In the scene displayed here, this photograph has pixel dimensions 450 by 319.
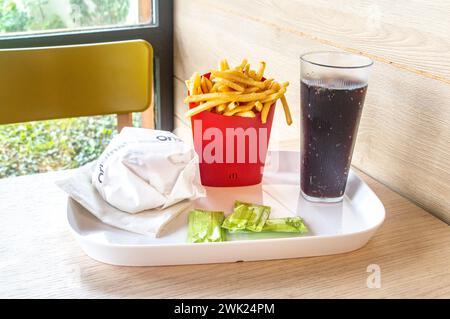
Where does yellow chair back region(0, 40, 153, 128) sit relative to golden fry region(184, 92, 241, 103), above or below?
below

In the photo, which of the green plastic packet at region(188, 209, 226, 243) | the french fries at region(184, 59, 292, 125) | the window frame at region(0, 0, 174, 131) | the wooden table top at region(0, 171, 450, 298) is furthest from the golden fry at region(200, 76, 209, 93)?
the window frame at region(0, 0, 174, 131)

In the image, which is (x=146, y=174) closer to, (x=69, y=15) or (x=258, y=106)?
(x=258, y=106)

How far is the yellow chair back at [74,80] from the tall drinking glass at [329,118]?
24.1 inches

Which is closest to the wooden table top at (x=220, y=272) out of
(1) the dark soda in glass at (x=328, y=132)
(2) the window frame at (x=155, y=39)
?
(1) the dark soda in glass at (x=328, y=132)

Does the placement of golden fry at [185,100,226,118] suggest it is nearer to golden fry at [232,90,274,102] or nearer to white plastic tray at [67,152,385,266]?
golden fry at [232,90,274,102]

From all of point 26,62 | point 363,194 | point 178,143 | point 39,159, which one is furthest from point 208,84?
point 39,159

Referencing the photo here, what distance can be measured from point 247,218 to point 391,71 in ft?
1.29

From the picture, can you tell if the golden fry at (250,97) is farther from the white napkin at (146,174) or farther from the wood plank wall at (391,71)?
the wood plank wall at (391,71)

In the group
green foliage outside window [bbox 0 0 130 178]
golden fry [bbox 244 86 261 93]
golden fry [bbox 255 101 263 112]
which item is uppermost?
golden fry [bbox 244 86 261 93]

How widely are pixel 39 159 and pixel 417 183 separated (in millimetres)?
1283

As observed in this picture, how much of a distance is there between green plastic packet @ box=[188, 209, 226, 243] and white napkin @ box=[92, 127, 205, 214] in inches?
1.8

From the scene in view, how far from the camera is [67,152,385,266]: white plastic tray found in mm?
825

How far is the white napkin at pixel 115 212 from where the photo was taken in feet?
2.93

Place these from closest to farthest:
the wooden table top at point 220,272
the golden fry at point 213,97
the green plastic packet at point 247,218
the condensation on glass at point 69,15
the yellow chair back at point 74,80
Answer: the wooden table top at point 220,272 < the green plastic packet at point 247,218 < the golden fry at point 213,97 < the yellow chair back at point 74,80 < the condensation on glass at point 69,15
